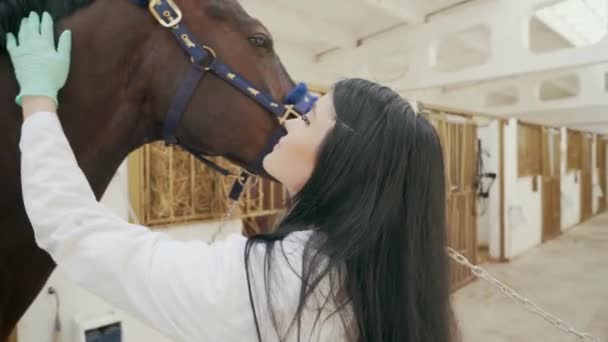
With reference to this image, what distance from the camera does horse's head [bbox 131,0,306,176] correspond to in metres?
0.69

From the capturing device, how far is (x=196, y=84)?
0.71 meters

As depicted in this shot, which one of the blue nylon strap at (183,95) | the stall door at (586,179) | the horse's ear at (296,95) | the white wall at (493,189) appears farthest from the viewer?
the stall door at (586,179)

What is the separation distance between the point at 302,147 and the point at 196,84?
248 millimetres

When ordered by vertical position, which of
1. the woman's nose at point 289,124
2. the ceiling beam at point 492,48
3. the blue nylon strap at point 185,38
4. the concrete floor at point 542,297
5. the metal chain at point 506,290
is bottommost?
the concrete floor at point 542,297

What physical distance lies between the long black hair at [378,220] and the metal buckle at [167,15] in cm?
32

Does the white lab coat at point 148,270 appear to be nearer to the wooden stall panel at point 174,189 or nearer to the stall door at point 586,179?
the wooden stall panel at point 174,189

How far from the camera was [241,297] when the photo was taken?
48cm

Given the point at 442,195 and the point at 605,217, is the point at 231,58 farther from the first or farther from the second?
the point at 605,217

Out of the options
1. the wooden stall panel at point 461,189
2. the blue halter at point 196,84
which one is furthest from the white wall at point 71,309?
the wooden stall panel at point 461,189

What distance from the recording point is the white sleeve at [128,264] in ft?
1.58

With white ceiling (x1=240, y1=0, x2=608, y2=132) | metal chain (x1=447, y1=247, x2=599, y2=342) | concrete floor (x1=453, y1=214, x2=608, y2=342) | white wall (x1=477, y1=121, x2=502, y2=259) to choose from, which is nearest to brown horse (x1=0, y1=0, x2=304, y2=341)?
metal chain (x1=447, y1=247, x2=599, y2=342)

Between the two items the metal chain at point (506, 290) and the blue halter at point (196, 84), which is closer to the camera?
the blue halter at point (196, 84)

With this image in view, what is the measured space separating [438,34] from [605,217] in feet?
24.9

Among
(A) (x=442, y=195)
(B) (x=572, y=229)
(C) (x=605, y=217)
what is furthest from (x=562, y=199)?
(A) (x=442, y=195)
